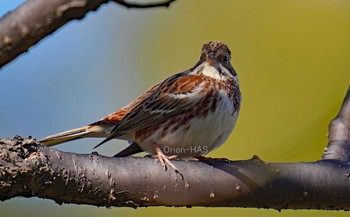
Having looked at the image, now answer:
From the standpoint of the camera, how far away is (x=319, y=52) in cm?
449

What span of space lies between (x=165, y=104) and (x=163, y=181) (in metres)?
1.49

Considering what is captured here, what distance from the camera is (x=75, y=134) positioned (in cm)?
440

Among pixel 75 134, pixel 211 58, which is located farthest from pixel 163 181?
pixel 75 134

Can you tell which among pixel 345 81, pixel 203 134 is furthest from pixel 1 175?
pixel 345 81

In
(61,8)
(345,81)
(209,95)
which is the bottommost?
(61,8)

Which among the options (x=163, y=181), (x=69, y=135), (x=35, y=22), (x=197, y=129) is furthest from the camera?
(x=69, y=135)

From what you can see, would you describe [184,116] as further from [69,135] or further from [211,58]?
[69,135]

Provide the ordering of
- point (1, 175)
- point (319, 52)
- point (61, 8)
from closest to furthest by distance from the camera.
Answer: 1. point (61, 8)
2. point (1, 175)
3. point (319, 52)

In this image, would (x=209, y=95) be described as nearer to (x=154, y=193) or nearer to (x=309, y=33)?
(x=309, y=33)

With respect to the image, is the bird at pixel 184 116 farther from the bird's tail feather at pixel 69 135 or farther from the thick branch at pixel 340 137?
the thick branch at pixel 340 137

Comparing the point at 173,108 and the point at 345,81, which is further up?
the point at 345,81

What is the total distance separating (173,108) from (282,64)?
0.88 metres

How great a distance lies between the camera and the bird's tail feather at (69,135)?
4285mm

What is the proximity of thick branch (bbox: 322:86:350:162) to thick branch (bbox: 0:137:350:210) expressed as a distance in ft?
0.79
